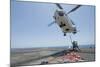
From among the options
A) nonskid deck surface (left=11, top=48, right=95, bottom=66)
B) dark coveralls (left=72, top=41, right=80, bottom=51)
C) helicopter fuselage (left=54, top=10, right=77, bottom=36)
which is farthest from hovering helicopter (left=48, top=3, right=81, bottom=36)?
Result: nonskid deck surface (left=11, top=48, right=95, bottom=66)

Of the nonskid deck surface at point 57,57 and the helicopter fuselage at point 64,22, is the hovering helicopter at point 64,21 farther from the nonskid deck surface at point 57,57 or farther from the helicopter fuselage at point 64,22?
the nonskid deck surface at point 57,57

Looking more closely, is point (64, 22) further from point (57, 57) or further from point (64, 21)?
point (57, 57)

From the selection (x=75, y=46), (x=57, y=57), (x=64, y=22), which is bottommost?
(x=57, y=57)

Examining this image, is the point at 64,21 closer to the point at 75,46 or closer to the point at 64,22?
the point at 64,22

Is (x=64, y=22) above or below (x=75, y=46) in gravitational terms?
above

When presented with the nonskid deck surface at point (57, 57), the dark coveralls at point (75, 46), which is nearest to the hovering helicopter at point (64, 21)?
the dark coveralls at point (75, 46)

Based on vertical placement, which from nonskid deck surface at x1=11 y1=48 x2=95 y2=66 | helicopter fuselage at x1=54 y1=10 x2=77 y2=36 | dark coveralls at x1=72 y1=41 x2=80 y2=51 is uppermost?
helicopter fuselage at x1=54 y1=10 x2=77 y2=36

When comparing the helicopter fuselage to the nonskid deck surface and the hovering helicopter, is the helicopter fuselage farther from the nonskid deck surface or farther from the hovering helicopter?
the nonskid deck surface

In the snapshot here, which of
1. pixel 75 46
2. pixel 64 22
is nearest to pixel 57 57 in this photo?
pixel 75 46
